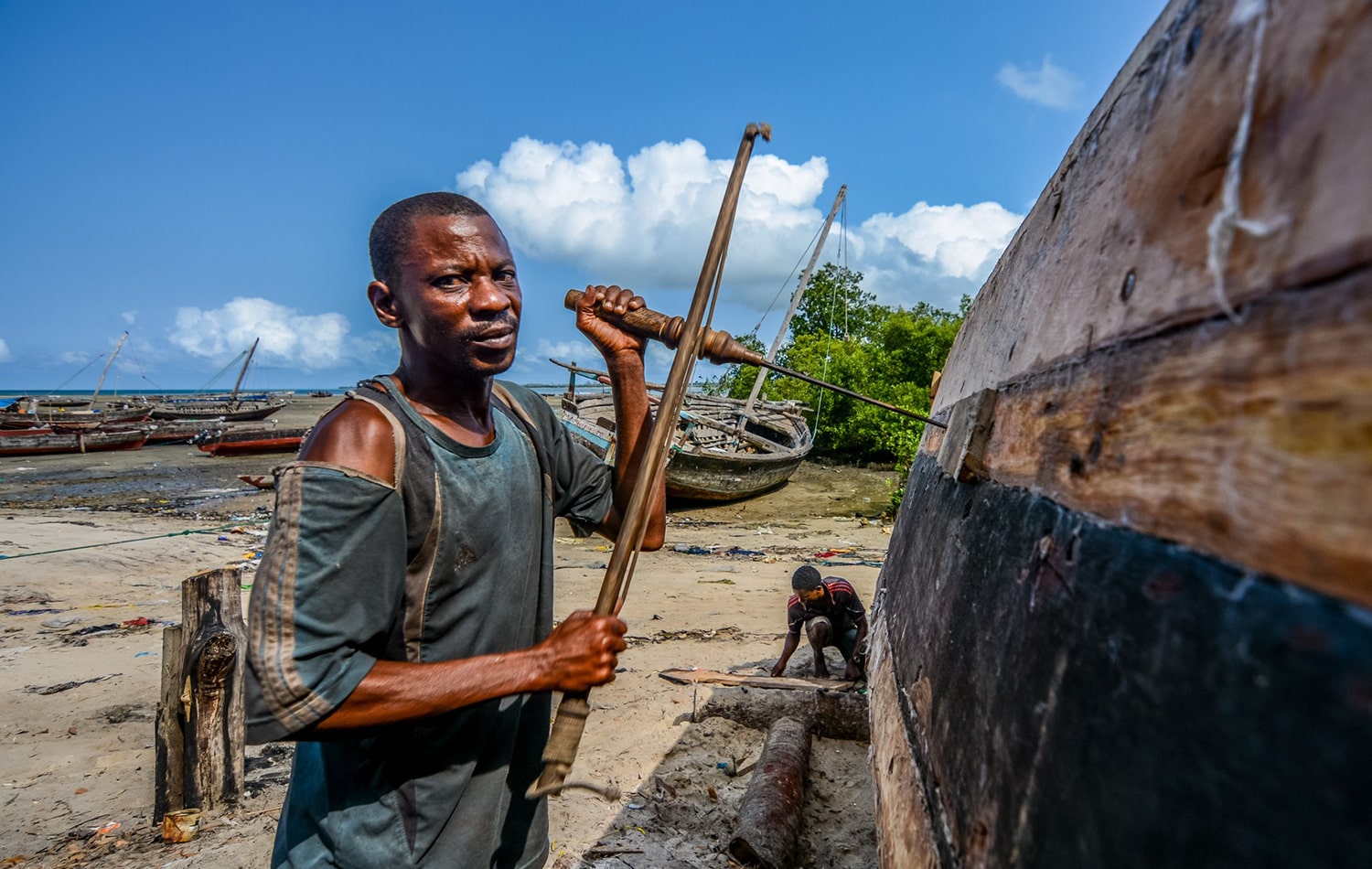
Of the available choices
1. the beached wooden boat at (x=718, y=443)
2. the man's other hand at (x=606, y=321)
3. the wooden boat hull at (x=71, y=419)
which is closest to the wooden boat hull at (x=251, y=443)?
the wooden boat hull at (x=71, y=419)

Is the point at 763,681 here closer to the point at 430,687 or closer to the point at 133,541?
the point at 430,687

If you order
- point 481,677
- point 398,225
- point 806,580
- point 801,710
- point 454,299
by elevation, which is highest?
point 398,225

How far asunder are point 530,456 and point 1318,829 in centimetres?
175

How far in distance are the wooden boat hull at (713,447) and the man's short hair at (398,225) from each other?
35.0ft

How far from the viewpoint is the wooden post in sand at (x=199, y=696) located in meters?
3.67

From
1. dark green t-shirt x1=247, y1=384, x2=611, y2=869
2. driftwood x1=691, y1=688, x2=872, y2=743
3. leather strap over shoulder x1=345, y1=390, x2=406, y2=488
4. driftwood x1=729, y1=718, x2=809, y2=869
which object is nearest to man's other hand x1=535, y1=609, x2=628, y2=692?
dark green t-shirt x1=247, y1=384, x2=611, y2=869

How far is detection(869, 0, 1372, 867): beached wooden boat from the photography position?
1.70 ft

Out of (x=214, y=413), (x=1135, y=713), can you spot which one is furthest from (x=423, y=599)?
(x=214, y=413)

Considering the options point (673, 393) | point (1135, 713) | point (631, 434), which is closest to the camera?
point (1135, 713)

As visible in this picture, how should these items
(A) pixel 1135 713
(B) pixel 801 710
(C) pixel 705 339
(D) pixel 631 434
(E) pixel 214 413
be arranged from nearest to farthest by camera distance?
(A) pixel 1135 713, (C) pixel 705 339, (D) pixel 631 434, (B) pixel 801 710, (E) pixel 214 413

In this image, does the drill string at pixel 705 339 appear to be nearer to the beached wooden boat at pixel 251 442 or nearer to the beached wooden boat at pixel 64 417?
the beached wooden boat at pixel 251 442

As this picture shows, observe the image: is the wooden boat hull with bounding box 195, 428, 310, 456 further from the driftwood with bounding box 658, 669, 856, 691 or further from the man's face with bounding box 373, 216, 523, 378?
the man's face with bounding box 373, 216, 523, 378

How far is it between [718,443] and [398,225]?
17.2m

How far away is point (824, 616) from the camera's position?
5727 millimetres
